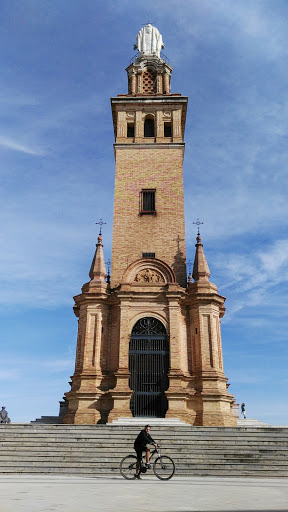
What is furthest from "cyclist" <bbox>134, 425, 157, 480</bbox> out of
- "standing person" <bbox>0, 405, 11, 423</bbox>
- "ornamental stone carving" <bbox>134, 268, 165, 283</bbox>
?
"standing person" <bbox>0, 405, 11, 423</bbox>

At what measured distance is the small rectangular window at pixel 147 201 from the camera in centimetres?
2528

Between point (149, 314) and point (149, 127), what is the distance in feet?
45.2

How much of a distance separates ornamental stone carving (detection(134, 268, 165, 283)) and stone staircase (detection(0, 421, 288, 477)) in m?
8.48

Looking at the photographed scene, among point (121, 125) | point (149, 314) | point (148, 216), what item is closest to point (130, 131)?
point (121, 125)

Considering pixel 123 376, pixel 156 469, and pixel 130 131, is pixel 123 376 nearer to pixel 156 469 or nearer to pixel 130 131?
pixel 156 469

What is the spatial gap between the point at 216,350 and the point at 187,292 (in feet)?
11.5

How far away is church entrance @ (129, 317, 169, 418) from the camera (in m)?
20.3

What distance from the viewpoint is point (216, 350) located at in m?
21.3

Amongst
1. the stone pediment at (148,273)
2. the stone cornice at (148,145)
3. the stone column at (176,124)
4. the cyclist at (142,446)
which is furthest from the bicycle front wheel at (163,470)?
the stone column at (176,124)

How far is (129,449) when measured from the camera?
47.3ft

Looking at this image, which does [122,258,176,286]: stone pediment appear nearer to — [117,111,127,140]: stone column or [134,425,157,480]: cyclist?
[117,111,127,140]: stone column

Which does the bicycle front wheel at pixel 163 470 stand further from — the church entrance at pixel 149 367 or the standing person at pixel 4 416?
the standing person at pixel 4 416

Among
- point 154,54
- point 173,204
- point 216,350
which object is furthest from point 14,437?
point 154,54

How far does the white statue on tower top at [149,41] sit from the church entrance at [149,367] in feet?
70.8
